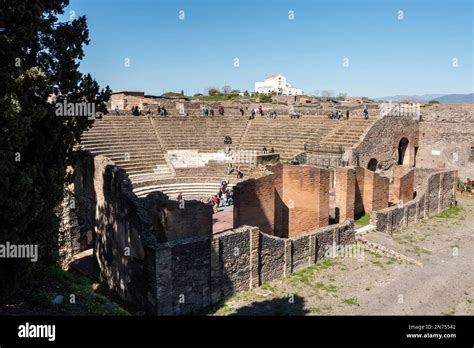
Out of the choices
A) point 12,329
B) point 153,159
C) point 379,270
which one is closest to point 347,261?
point 379,270

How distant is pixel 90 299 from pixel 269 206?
9118 mm

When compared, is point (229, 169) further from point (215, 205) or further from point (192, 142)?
point (215, 205)

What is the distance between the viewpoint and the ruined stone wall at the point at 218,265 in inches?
423

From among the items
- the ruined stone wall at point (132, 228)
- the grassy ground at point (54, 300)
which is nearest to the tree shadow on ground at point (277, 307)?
the ruined stone wall at point (132, 228)

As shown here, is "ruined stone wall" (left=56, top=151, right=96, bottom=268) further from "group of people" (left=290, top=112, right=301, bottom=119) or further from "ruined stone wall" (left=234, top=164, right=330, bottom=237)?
"group of people" (left=290, top=112, right=301, bottom=119)

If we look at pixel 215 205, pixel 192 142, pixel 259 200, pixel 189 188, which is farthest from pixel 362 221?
pixel 192 142

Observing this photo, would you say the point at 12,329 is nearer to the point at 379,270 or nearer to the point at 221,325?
the point at 221,325

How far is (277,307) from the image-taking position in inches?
456

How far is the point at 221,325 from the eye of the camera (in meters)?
6.30

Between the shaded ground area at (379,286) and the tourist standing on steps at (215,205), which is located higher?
the tourist standing on steps at (215,205)

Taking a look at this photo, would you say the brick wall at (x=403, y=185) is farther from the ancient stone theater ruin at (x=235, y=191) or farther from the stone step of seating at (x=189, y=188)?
the stone step of seating at (x=189, y=188)

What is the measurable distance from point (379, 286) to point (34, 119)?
34.1 ft

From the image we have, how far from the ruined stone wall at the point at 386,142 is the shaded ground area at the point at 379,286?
8.31 m

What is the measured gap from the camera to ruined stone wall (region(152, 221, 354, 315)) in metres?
10.8
